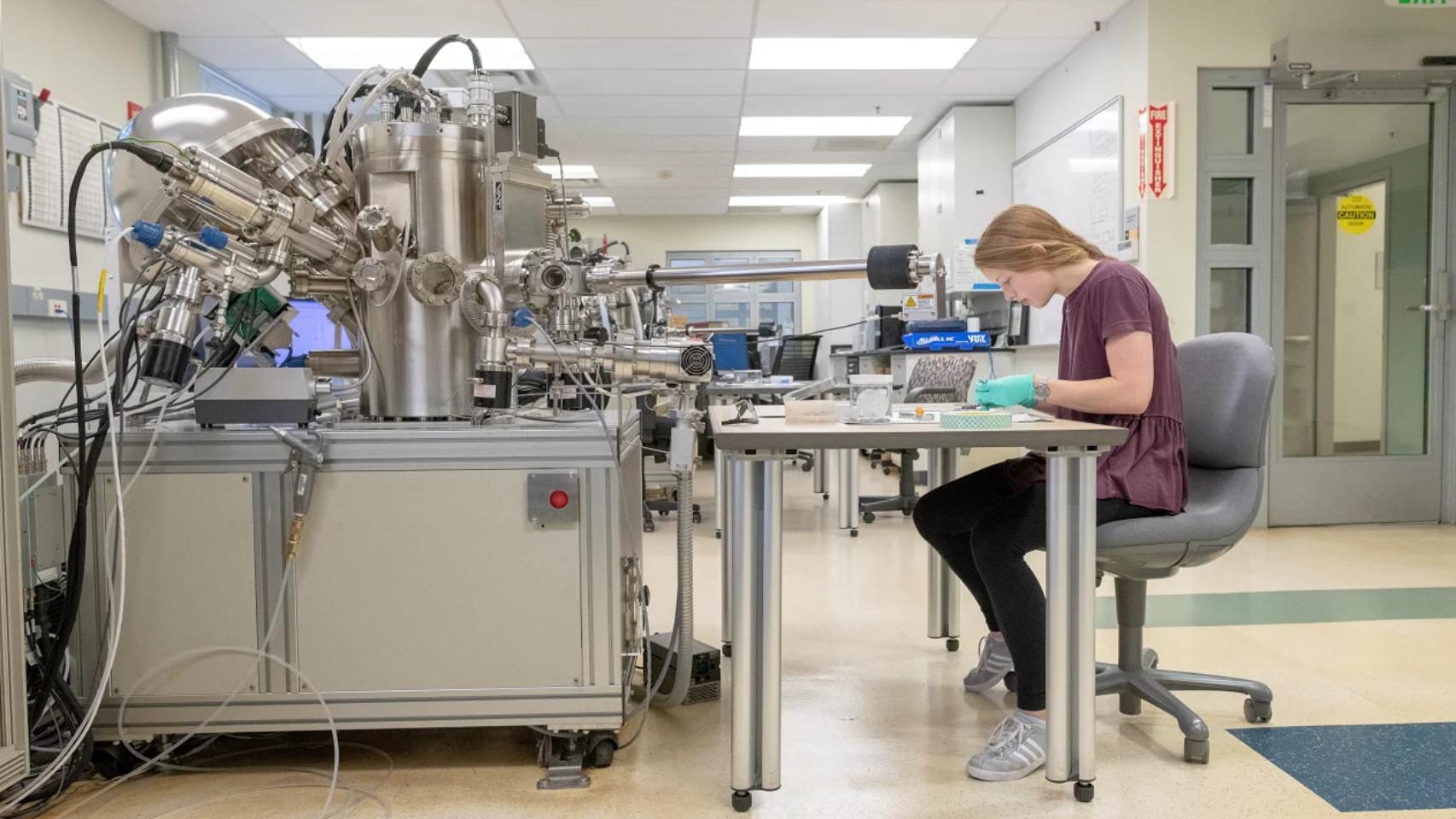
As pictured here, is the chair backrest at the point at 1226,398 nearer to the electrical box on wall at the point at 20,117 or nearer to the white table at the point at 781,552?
the white table at the point at 781,552

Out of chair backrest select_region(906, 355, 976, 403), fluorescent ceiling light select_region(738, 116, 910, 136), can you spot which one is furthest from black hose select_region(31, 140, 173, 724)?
fluorescent ceiling light select_region(738, 116, 910, 136)

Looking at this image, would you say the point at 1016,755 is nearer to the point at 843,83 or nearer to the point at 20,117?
the point at 20,117

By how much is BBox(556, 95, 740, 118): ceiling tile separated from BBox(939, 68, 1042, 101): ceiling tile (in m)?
1.24

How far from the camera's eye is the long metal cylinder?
1.82m

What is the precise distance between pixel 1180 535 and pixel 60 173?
407cm

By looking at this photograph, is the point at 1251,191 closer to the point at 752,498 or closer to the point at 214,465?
the point at 752,498

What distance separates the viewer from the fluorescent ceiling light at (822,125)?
6.28 m


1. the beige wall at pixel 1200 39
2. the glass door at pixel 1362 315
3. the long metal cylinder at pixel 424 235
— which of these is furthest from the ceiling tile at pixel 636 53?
the long metal cylinder at pixel 424 235

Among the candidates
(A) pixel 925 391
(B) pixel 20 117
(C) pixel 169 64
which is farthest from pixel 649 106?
(B) pixel 20 117

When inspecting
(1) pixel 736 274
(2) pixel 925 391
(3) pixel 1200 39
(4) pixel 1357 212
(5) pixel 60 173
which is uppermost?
(3) pixel 1200 39

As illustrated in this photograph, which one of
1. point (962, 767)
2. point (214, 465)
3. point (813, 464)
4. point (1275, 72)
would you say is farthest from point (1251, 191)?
point (214, 465)

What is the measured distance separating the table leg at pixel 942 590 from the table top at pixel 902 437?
0.88 metres

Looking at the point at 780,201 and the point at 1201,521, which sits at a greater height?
the point at 780,201

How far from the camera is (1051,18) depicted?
4.44 meters
